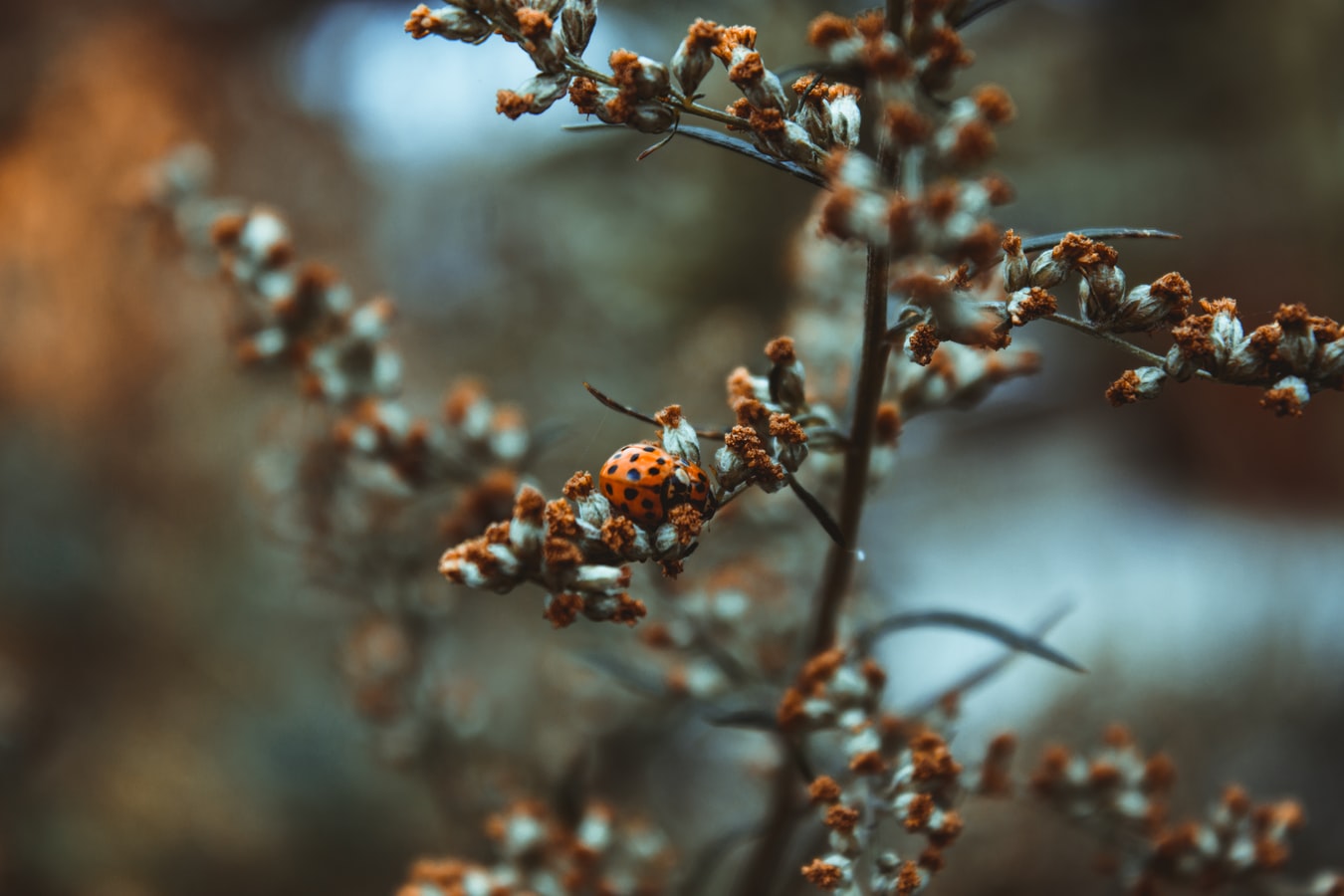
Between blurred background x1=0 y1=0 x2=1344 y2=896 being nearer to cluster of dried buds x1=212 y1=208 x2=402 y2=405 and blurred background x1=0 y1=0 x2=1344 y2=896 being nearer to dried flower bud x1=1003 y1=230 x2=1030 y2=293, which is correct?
cluster of dried buds x1=212 y1=208 x2=402 y2=405

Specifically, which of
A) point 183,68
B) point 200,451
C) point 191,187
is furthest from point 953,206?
point 183,68

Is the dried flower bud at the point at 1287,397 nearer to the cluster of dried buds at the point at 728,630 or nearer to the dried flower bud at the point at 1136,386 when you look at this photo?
the dried flower bud at the point at 1136,386

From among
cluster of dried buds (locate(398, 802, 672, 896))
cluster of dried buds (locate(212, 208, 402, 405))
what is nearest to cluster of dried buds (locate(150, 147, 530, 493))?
cluster of dried buds (locate(212, 208, 402, 405))

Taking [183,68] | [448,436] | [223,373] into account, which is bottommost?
[448,436]

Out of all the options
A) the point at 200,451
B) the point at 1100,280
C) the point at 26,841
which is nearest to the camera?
the point at 1100,280

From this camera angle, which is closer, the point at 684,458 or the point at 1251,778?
the point at 684,458

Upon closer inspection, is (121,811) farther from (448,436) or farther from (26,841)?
(448,436)

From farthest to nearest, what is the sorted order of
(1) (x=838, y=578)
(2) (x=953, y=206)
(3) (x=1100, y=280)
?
(1) (x=838, y=578) < (3) (x=1100, y=280) < (2) (x=953, y=206)
